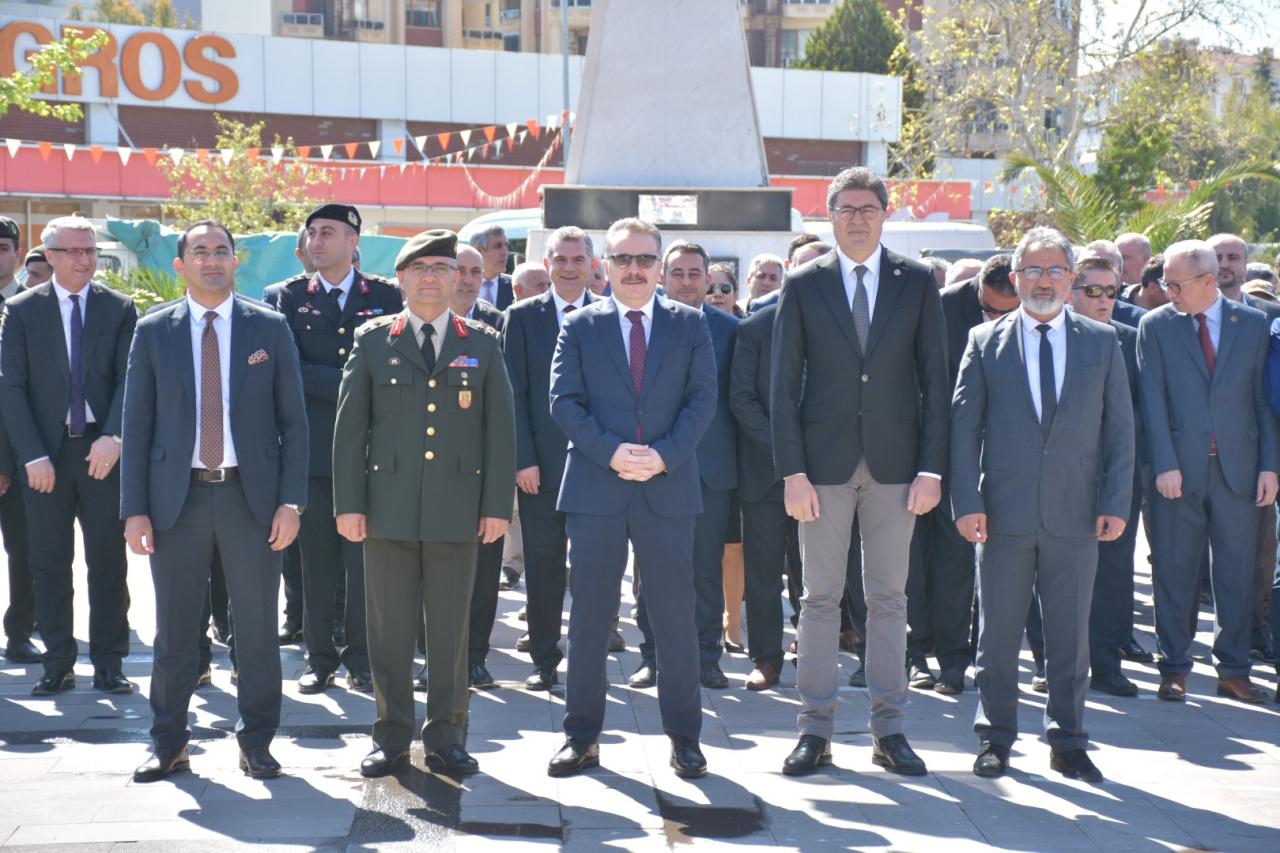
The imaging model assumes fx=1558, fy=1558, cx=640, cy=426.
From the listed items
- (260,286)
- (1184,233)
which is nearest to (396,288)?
(1184,233)

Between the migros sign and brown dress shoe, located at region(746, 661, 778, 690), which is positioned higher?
the migros sign

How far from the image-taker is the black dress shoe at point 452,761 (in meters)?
6.16

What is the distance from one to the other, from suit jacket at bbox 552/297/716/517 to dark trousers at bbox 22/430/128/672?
2.66 meters

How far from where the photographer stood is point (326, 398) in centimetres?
765

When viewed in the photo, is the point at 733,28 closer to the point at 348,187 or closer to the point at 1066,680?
the point at 1066,680

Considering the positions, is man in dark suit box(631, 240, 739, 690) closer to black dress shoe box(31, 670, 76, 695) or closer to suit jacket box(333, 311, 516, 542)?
suit jacket box(333, 311, 516, 542)

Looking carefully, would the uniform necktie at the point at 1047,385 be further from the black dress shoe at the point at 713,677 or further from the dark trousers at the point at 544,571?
the dark trousers at the point at 544,571

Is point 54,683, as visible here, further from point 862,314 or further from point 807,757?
point 862,314

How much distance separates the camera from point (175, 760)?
6.12 m

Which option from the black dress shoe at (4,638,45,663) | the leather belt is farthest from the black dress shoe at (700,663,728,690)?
the black dress shoe at (4,638,45,663)

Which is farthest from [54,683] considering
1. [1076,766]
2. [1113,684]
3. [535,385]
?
[1113,684]

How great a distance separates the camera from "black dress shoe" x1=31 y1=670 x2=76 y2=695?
24.7 feet

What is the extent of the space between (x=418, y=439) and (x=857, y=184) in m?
2.04

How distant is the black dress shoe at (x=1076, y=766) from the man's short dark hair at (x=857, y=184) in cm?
235
